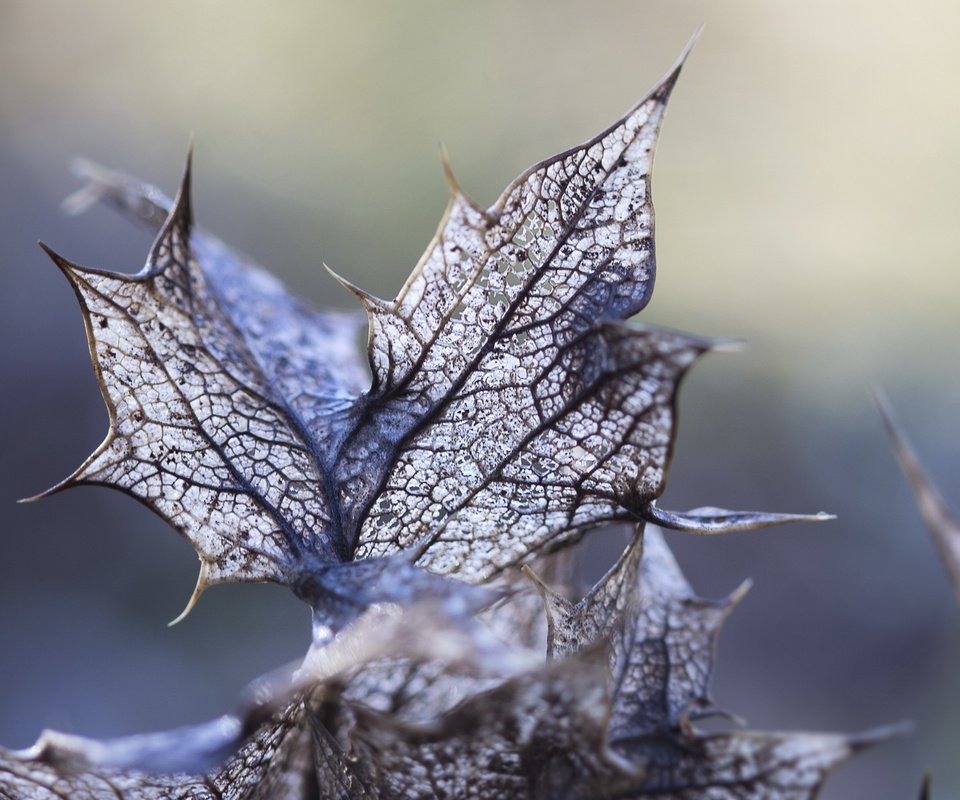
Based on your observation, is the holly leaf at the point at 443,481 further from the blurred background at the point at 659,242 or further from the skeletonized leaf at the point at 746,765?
the blurred background at the point at 659,242

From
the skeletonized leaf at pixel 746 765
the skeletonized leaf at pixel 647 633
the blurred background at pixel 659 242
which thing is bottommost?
the skeletonized leaf at pixel 746 765

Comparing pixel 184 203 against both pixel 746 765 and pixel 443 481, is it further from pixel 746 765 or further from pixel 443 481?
pixel 746 765

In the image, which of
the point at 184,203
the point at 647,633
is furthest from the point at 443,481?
the point at 184,203

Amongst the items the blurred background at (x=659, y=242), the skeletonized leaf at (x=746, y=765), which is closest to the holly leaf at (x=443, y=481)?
the skeletonized leaf at (x=746, y=765)

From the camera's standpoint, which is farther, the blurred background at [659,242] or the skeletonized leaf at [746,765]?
the blurred background at [659,242]

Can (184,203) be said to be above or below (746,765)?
above

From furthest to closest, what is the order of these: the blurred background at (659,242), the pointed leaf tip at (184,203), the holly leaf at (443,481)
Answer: the blurred background at (659,242) → the pointed leaf tip at (184,203) → the holly leaf at (443,481)

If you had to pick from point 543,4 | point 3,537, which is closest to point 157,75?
point 543,4

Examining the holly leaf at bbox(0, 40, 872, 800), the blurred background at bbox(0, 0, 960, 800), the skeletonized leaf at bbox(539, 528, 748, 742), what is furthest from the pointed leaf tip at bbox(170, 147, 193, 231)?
the blurred background at bbox(0, 0, 960, 800)

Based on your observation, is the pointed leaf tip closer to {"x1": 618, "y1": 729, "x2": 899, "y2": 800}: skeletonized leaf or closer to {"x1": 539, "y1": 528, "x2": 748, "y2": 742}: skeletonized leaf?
{"x1": 539, "y1": 528, "x2": 748, "y2": 742}: skeletonized leaf
